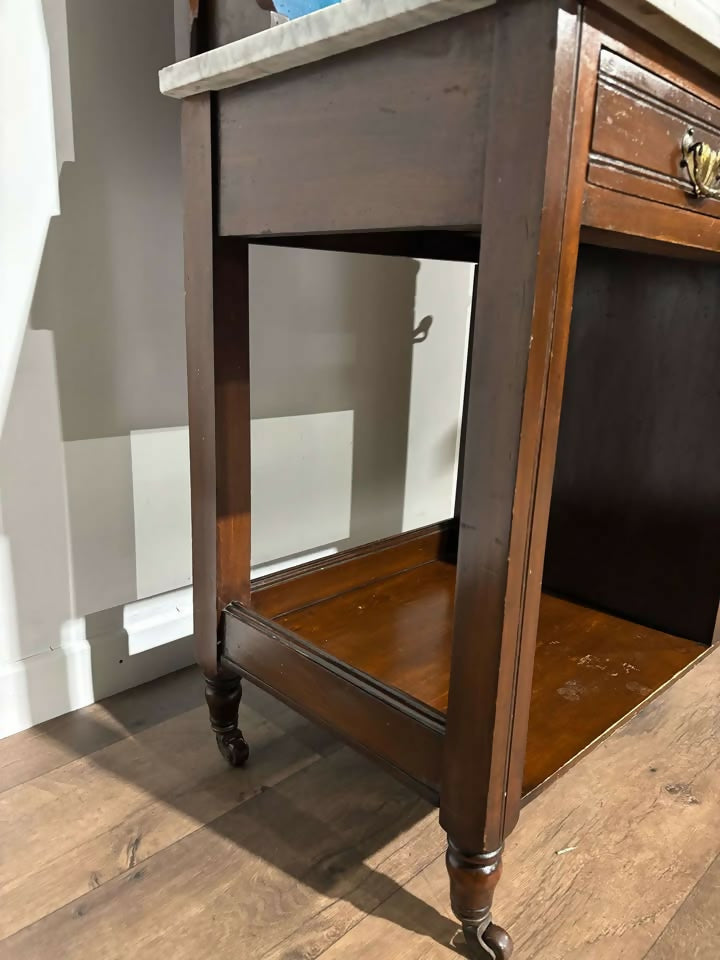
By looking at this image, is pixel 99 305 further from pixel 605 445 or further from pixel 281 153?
pixel 605 445

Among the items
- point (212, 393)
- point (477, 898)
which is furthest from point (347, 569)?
point (477, 898)

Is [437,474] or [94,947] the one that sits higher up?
[437,474]

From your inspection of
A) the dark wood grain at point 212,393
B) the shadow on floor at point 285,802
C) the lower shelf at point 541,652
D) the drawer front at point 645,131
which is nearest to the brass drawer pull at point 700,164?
the drawer front at point 645,131

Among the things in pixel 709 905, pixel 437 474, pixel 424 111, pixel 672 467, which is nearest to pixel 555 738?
pixel 709 905

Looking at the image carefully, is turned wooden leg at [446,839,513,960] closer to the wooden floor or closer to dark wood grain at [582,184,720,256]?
the wooden floor

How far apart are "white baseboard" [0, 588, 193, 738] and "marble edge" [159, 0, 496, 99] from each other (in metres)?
0.69

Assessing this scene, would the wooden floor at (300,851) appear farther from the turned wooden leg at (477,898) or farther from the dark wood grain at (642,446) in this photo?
the dark wood grain at (642,446)

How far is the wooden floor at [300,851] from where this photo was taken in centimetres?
67

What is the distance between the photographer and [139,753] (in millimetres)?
922

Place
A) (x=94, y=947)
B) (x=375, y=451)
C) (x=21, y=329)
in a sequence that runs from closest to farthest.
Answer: (x=94, y=947)
(x=21, y=329)
(x=375, y=451)

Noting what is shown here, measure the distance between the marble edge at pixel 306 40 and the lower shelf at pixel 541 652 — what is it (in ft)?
1.82

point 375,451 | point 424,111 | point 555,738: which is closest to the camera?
point 424,111

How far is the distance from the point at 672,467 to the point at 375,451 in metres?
0.50

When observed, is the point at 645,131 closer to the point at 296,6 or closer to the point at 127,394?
the point at 296,6
